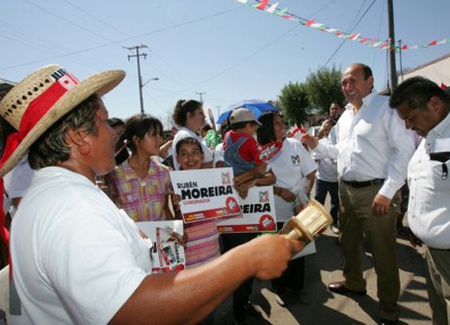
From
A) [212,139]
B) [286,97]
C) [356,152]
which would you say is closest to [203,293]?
[356,152]

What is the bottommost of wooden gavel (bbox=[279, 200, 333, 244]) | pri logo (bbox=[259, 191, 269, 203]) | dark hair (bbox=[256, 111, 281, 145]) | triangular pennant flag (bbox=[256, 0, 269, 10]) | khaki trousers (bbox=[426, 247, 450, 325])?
khaki trousers (bbox=[426, 247, 450, 325])

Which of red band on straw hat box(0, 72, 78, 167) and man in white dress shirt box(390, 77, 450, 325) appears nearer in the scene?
red band on straw hat box(0, 72, 78, 167)

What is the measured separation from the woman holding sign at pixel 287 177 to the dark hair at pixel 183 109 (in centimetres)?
92

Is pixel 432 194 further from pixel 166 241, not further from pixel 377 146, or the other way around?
pixel 166 241

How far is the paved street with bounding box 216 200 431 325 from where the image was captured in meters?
3.31

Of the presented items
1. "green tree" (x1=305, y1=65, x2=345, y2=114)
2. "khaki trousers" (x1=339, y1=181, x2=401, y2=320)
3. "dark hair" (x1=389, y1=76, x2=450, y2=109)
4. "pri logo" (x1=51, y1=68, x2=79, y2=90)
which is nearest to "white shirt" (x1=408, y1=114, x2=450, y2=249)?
"dark hair" (x1=389, y1=76, x2=450, y2=109)

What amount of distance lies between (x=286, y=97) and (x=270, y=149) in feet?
138

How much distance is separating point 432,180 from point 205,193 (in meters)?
1.84

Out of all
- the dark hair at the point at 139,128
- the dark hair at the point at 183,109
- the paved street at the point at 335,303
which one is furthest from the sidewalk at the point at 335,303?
the dark hair at the point at 183,109

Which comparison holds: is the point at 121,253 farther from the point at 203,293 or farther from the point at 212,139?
the point at 212,139

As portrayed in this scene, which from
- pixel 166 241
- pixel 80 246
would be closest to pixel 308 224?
pixel 80 246

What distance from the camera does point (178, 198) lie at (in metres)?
2.82

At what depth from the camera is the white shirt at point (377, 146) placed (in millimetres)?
3004

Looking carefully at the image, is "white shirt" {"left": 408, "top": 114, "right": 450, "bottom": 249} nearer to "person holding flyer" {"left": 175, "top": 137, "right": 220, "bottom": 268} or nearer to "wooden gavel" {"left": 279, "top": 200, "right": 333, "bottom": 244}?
"wooden gavel" {"left": 279, "top": 200, "right": 333, "bottom": 244}
